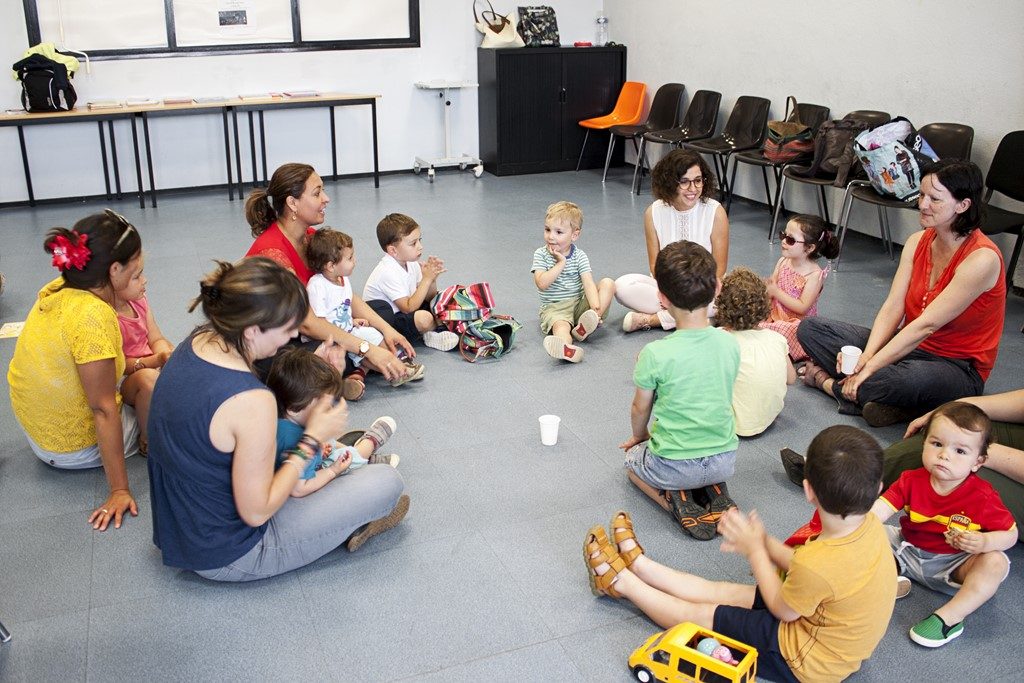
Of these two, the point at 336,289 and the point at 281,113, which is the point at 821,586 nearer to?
the point at 336,289

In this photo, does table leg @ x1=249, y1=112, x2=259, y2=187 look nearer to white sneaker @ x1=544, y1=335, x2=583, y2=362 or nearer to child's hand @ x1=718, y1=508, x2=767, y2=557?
white sneaker @ x1=544, y1=335, x2=583, y2=362

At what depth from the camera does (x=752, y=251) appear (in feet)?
19.5

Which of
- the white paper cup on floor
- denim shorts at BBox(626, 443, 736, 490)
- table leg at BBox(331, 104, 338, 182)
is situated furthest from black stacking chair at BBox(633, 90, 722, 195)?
denim shorts at BBox(626, 443, 736, 490)

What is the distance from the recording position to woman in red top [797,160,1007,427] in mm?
3254

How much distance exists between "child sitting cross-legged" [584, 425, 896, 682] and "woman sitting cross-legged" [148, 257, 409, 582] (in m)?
1.00

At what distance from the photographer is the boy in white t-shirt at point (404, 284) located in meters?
4.04

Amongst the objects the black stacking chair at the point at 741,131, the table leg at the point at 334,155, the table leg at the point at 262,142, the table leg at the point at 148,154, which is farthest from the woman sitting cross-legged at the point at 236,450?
the table leg at the point at 334,155

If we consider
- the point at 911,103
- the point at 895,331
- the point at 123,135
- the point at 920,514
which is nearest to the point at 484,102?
the point at 123,135

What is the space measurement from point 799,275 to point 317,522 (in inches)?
98.0

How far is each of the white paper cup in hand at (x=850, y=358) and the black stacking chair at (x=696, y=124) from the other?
399cm

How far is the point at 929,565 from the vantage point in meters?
2.48

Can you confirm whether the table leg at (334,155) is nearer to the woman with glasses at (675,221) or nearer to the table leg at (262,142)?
the table leg at (262,142)

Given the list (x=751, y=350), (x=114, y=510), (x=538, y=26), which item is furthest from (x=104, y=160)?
(x=751, y=350)

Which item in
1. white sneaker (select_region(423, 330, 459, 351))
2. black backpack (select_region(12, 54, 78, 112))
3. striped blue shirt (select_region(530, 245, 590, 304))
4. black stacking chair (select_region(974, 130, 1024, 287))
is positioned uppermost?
black backpack (select_region(12, 54, 78, 112))
